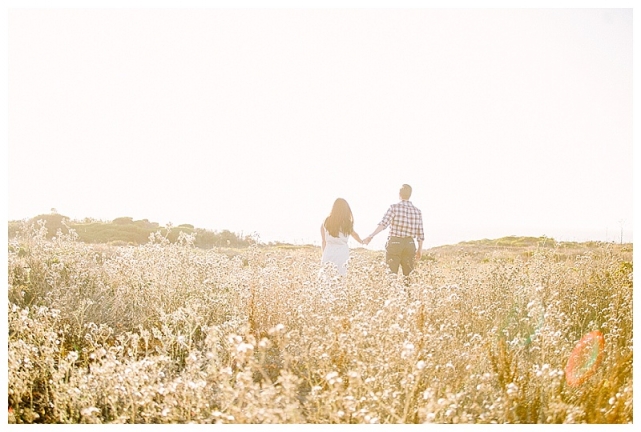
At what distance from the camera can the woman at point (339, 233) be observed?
7.06 meters

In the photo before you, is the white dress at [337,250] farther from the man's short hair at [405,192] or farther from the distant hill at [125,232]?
the distant hill at [125,232]

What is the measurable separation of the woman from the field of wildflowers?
83 cm

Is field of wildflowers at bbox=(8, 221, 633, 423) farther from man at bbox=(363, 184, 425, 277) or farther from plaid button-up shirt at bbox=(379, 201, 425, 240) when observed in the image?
plaid button-up shirt at bbox=(379, 201, 425, 240)

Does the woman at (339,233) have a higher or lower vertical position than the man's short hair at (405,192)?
lower

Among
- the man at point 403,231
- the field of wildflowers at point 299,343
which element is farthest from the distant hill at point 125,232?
the field of wildflowers at point 299,343

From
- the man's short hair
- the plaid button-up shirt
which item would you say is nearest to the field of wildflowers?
the plaid button-up shirt

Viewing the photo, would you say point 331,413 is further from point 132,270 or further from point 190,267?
point 132,270

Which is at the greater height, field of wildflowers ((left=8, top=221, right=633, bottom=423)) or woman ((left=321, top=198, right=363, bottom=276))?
woman ((left=321, top=198, right=363, bottom=276))

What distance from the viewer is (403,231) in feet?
23.4

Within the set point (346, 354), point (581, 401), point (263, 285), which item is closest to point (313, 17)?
point (263, 285)

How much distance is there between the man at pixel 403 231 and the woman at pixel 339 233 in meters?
0.37

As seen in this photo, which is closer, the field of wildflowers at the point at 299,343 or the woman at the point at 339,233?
the field of wildflowers at the point at 299,343

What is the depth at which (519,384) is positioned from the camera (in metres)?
3.59

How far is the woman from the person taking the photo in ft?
23.2
